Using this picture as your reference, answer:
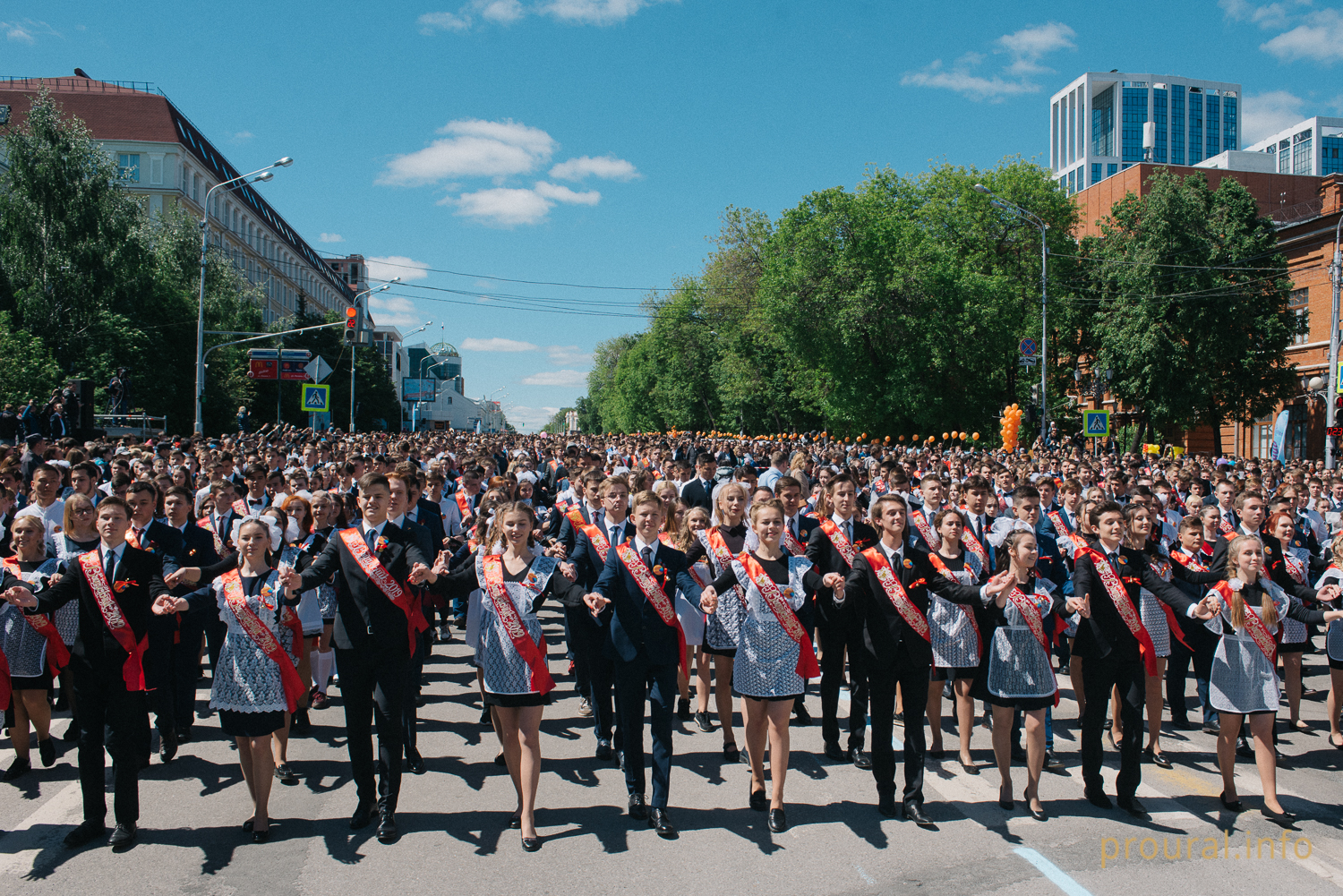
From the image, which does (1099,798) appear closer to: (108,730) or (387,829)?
(387,829)

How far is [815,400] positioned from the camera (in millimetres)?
50188

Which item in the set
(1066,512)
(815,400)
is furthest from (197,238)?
(1066,512)

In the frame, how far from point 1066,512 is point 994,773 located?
14.5 feet

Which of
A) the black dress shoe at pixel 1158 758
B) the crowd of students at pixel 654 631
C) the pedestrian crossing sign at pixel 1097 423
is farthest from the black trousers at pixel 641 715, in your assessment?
the pedestrian crossing sign at pixel 1097 423

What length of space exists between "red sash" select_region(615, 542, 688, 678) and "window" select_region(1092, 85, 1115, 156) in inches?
7366

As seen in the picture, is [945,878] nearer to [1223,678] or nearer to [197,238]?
[1223,678]

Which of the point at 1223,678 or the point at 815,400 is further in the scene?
the point at 815,400

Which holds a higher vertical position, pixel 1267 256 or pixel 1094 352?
pixel 1267 256

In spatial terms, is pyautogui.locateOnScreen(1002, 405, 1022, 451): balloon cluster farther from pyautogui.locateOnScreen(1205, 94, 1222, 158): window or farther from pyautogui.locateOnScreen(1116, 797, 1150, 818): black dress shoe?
pyautogui.locateOnScreen(1205, 94, 1222, 158): window

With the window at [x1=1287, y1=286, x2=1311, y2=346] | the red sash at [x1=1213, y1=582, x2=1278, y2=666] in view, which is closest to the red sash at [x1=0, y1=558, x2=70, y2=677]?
the red sash at [x1=1213, y1=582, x2=1278, y2=666]

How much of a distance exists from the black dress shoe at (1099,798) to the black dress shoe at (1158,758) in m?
1.06

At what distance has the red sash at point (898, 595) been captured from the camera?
532 cm

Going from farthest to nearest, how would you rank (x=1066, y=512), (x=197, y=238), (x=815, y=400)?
(x=815, y=400), (x=197, y=238), (x=1066, y=512)

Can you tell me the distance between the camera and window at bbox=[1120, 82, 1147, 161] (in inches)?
6506
